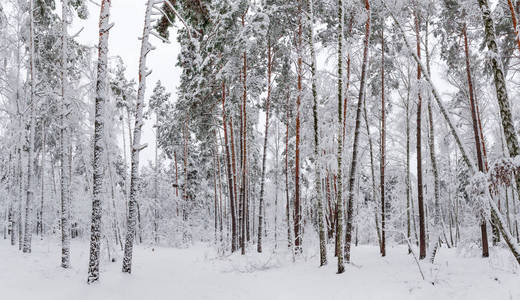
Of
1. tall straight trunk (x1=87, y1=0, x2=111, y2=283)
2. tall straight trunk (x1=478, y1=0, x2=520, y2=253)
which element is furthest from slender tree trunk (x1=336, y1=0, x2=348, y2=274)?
tall straight trunk (x1=87, y1=0, x2=111, y2=283)

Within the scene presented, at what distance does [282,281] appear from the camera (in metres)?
9.47

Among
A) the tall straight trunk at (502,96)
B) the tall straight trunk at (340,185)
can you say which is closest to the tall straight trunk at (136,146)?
the tall straight trunk at (340,185)

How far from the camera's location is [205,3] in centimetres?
1173

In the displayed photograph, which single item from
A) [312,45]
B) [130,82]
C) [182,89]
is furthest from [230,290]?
[130,82]

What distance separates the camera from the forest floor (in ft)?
24.3

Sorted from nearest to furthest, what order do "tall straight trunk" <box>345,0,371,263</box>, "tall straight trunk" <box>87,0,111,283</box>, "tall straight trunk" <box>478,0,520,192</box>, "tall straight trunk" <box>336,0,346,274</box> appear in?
1. "tall straight trunk" <box>478,0,520,192</box>
2. "tall straight trunk" <box>87,0,111,283</box>
3. "tall straight trunk" <box>336,0,346,274</box>
4. "tall straight trunk" <box>345,0,371,263</box>

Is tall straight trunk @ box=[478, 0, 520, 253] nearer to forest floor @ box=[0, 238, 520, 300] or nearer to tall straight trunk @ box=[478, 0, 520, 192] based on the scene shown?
tall straight trunk @ box=[478, 0, 520, 192]

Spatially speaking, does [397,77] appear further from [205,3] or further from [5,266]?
[5,266]

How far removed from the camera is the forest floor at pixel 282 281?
292 inches

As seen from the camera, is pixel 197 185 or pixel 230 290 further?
pixel 197 185

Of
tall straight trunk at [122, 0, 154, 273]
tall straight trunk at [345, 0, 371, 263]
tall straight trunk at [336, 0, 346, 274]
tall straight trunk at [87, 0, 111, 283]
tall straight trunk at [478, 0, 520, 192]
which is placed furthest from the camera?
tall straight trunk at [345, 0, 371, 263]

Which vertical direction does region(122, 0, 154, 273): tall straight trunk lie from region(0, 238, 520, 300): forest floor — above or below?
above

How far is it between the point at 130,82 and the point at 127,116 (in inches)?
126

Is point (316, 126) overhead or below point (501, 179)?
overhead
